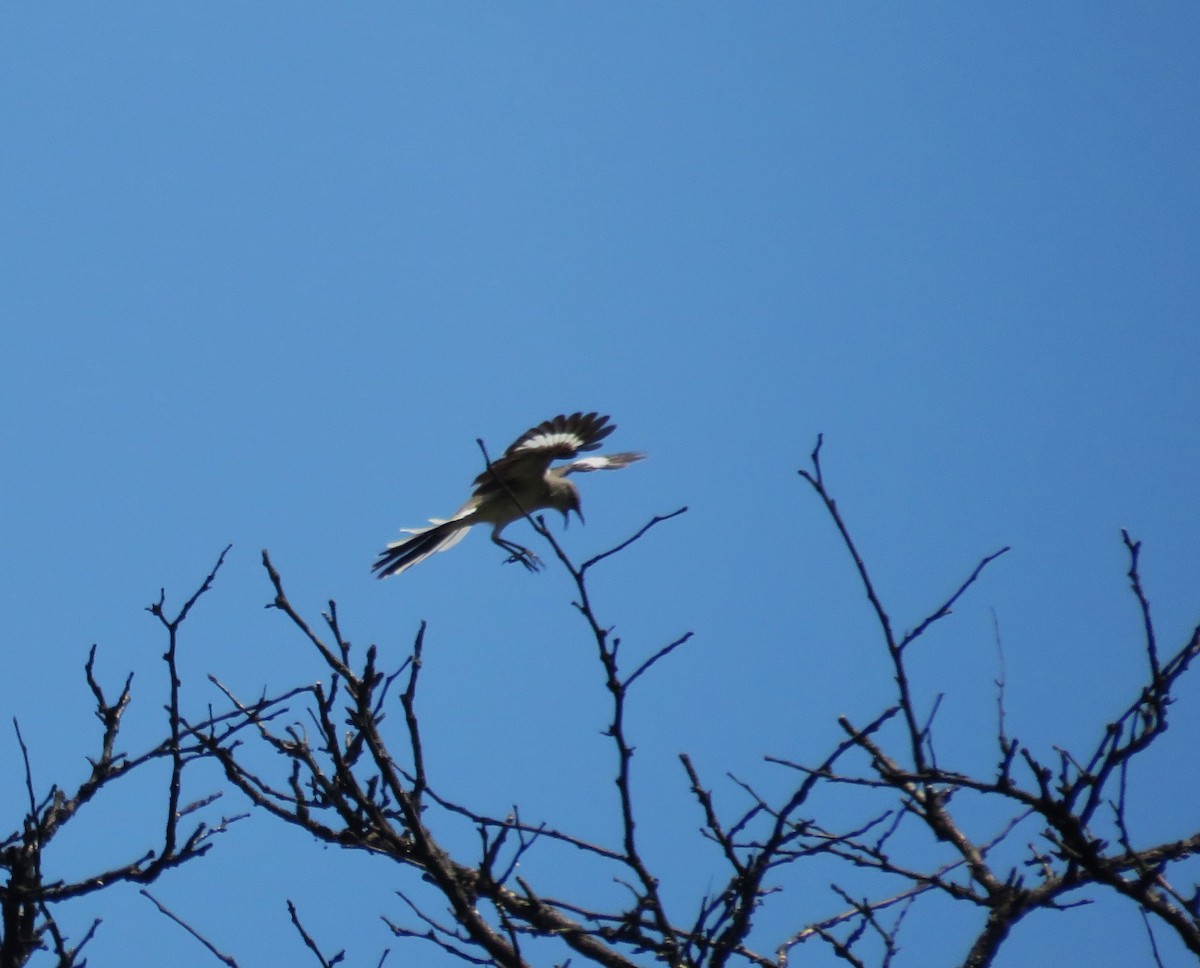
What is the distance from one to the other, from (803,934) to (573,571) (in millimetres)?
1480

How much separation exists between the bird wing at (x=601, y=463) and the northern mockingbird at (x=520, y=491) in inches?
6.3

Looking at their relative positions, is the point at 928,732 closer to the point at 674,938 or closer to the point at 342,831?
the point at 674,938

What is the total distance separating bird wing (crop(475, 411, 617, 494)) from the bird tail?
287 mm

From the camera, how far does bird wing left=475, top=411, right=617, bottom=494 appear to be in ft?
22.9

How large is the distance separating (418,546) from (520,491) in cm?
63

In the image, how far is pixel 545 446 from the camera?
7.06 metres

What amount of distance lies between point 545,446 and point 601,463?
1.07 metres

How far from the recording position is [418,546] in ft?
24.1

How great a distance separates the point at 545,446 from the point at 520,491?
377mm

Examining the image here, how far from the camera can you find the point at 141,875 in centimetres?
405

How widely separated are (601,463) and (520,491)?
0.90 metres

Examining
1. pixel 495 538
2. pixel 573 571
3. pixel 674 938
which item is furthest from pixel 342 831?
pixel 495 538

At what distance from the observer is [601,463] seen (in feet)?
26.5

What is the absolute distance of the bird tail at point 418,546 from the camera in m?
7.28
